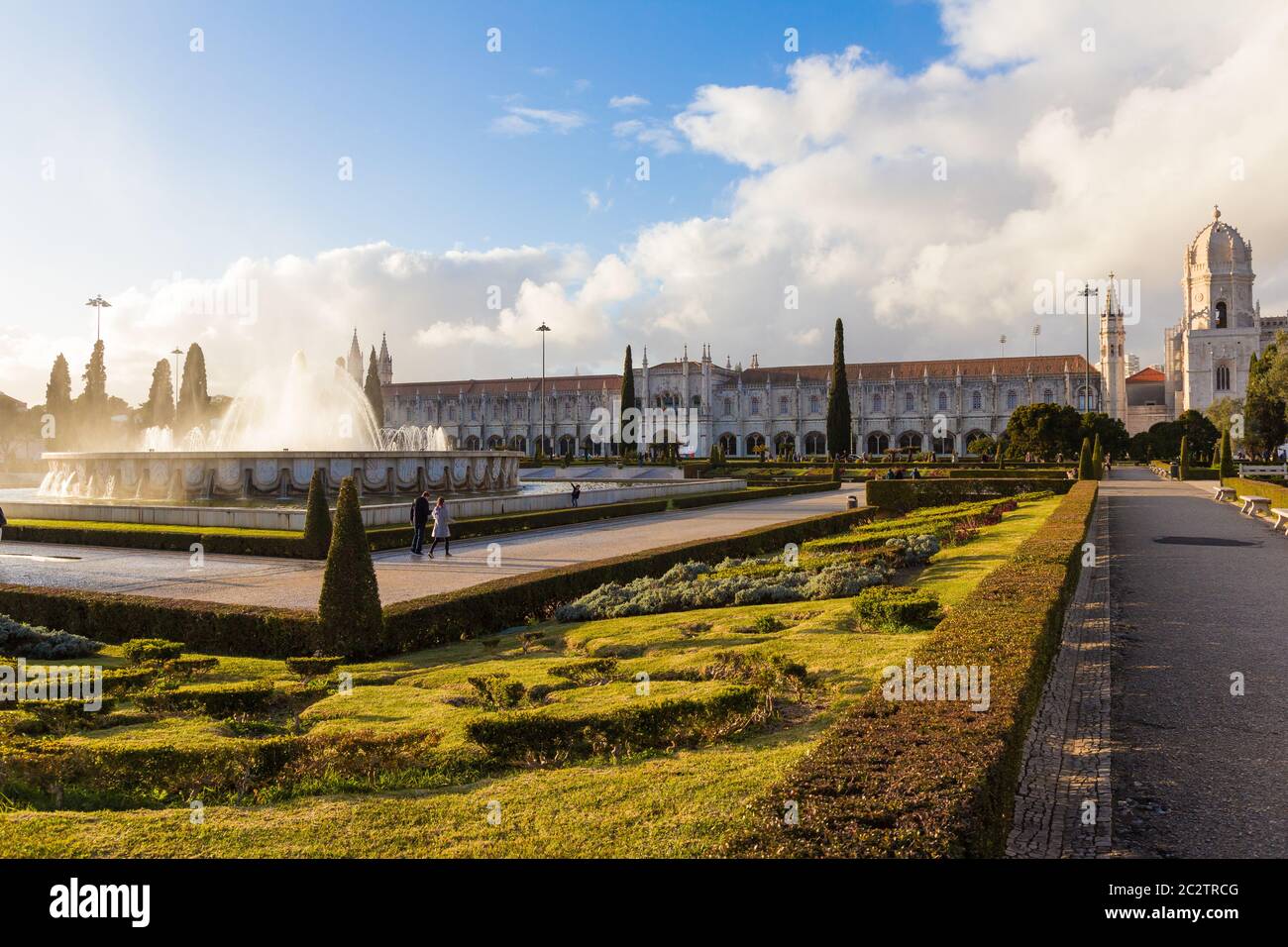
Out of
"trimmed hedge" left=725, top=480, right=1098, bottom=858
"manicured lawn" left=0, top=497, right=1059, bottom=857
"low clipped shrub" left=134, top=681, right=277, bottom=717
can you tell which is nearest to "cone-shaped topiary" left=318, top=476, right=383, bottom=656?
"manicured lawn" left=0, top=497, right=1059, bottom=857

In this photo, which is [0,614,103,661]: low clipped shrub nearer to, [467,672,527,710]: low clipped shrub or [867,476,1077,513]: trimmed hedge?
[467,672,527,710]: low clipped shrub

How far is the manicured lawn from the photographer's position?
3.62 m

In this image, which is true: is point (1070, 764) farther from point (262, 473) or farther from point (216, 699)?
point (262, 473)

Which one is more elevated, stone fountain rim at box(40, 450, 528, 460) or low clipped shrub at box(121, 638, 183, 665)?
stone fountain rim at box(40, 450, 528, 460)

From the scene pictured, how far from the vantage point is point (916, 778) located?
132 inches

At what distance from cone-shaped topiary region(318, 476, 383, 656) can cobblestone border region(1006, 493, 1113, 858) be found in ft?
19.1

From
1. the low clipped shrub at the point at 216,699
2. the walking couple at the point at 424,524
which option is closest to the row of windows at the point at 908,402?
the walking couple at the point at 424,524

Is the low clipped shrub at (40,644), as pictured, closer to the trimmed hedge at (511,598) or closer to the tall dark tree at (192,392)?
the trimmed hedge at (511,598)

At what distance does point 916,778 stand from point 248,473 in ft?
76.1

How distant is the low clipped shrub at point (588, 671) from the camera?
6531mm

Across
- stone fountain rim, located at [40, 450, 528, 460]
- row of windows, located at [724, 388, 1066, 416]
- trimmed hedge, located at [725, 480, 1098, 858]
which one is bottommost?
trimmed hedge, located at [725, 480, 1098, 858]

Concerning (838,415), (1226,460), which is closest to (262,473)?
(1226,460)
